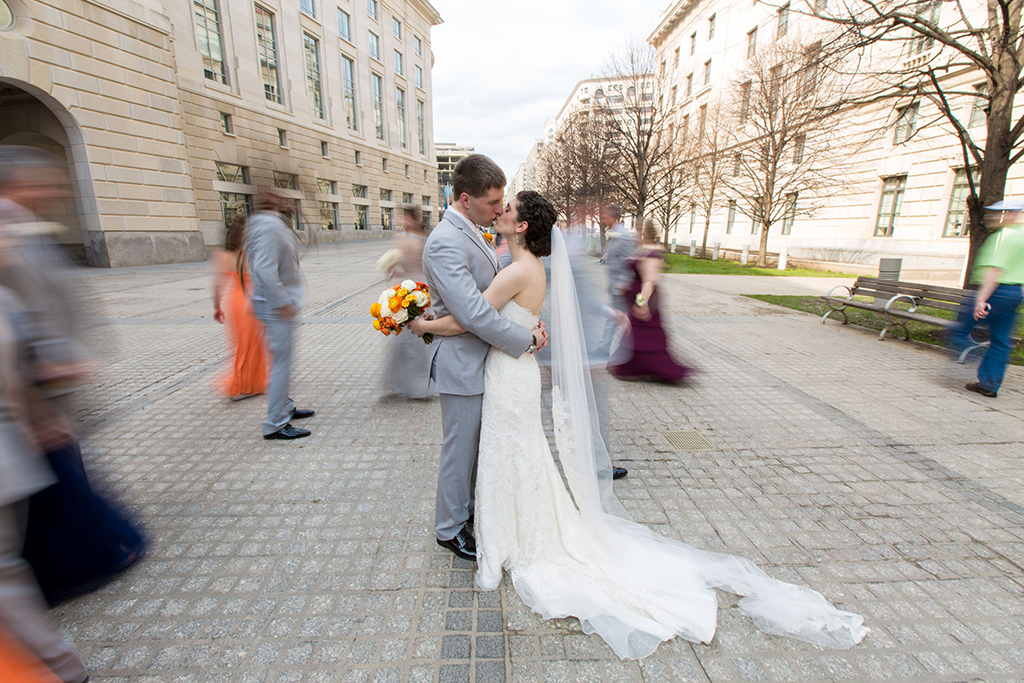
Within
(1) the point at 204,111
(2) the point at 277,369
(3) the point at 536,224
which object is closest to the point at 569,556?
(3) the point at 536,224

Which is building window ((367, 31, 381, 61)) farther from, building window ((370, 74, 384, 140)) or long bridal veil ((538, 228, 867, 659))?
long bridal veil ((538, 228, 867, 659))

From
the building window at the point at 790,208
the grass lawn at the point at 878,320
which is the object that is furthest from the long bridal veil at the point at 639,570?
the building window at the point at 790,208

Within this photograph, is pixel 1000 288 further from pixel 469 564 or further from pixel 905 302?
pixel 469 564

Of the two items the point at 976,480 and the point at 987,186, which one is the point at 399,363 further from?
the point at 987,186

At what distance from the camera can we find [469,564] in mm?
2684

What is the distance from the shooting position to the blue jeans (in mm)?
5125

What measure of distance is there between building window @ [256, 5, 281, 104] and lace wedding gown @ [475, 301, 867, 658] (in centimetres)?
3185

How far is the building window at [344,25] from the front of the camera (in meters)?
35.1

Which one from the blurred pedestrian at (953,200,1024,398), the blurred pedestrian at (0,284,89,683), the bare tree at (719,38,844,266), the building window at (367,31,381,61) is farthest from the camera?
the building window at (367,31,381,61)

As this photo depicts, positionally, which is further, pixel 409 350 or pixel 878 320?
pixel 878 320

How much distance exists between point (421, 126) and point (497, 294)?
178 feet

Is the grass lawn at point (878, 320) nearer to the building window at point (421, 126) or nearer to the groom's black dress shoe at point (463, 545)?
the groom's black dress shoe at point (463, 545)

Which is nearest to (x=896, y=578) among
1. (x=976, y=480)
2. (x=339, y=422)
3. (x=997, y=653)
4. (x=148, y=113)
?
(x=997, y=653)

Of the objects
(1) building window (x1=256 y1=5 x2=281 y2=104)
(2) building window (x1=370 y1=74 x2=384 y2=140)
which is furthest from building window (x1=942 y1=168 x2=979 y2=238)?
(2) building window (x1=370 y1=74 x2=384 y2=140)
